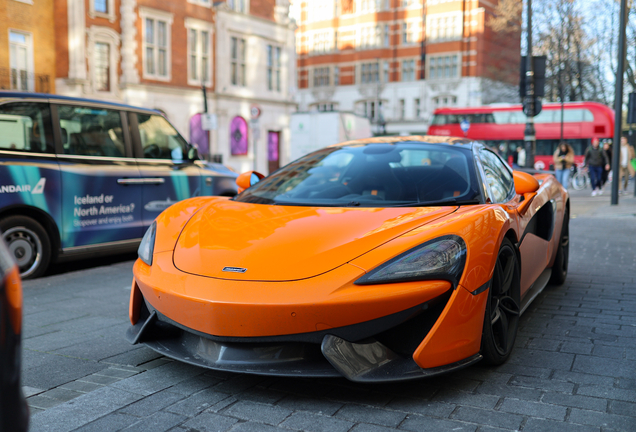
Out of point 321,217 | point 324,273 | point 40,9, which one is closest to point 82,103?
point 321,217

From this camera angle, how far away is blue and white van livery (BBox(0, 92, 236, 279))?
18.7 feet

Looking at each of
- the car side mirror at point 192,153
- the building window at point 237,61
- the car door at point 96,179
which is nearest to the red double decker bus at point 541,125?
the building window at point 237,61

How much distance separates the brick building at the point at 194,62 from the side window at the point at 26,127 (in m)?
17.9

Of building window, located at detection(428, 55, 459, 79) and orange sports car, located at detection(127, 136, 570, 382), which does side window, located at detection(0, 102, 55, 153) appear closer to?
orange sports car, located at detection(127, 136, 570, 382)

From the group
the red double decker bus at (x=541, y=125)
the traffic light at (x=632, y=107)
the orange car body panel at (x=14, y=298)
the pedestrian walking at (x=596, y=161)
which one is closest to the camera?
the orange car body panel at (x=14, y=298)

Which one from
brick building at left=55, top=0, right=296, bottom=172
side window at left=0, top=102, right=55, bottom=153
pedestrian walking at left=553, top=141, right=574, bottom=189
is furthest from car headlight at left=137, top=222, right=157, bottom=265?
brick building at left=55, top=0, right=296, bottom=172

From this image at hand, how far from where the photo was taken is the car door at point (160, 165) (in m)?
6.90

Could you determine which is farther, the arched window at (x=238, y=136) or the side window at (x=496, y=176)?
the arched window at (x=238, y=136)

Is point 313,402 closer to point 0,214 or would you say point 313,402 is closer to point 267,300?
point 267,300

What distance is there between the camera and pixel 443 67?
56.8 m

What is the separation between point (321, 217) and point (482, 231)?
821 mm

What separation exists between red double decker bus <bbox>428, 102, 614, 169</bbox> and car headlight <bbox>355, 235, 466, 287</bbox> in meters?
31.0

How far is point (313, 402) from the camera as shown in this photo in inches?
109

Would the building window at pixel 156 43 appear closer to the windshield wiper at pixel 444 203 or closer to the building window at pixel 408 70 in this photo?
the windshield wiper at pixel 444 203
